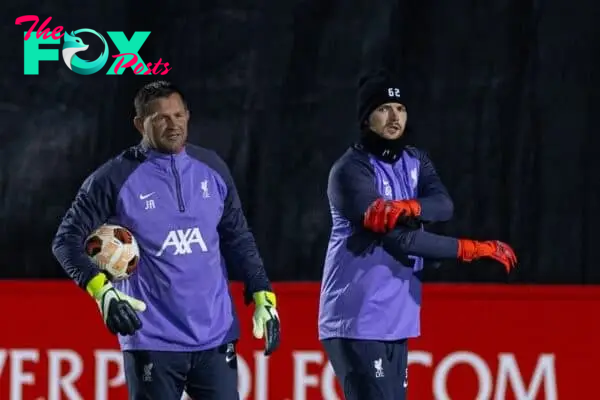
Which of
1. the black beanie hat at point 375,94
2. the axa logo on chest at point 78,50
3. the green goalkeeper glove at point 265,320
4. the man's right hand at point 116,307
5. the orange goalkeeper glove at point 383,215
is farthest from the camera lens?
the axa logo on chest at point 78,50

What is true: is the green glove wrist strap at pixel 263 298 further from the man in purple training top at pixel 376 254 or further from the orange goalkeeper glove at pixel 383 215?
the orange goalkeeper glove at pixel 383 215

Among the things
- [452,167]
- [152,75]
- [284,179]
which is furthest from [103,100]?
[452,167]

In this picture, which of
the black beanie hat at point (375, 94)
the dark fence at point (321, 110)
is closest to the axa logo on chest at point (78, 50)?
the dark fence at point (321, 110)

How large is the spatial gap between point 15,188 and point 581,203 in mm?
2420

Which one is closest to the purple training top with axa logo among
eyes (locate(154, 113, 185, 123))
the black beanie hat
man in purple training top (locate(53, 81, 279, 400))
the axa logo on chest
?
man in purple training top (locate(53, 81, 279, 400))

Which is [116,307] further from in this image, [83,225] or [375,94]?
[375,94]

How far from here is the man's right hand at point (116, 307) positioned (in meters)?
4.85

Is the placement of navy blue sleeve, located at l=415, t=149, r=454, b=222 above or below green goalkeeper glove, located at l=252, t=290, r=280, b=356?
above

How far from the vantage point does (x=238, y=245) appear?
509 cm

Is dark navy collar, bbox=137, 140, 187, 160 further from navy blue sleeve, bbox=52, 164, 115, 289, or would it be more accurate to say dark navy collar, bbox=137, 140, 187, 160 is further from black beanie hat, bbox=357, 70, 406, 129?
black beanie hat, bbox=357, 70, 406, 129

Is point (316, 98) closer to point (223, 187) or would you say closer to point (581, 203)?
point (581, 203)

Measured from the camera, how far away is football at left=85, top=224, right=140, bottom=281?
4891mm

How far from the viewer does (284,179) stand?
21.9 feet

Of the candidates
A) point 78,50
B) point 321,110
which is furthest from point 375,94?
point 78,50
